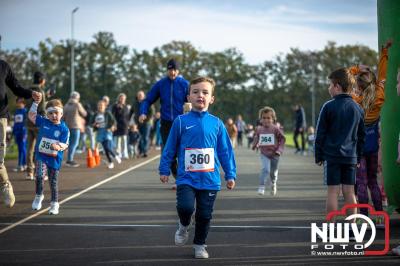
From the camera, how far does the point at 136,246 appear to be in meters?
6.98

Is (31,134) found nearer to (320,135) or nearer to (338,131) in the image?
(320,135)

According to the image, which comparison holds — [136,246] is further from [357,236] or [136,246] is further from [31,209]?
[31,209]

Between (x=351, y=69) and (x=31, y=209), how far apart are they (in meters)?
4.78

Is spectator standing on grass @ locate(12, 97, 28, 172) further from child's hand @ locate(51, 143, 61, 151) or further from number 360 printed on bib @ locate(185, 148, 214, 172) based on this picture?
number 360 printed on bib @ locate(185, 148, 214, 172)

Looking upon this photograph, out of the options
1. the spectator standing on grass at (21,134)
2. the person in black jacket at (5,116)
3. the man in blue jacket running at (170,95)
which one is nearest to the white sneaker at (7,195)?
the person in black jacket at (5,116)

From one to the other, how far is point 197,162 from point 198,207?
1.37 feet

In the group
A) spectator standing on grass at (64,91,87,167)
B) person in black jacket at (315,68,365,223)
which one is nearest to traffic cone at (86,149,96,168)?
spectator standing on grass at (64,91,87,167)

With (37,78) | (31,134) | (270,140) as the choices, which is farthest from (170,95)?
(31,134)

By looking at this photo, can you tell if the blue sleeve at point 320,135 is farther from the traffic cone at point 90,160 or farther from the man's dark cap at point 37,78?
the traffic cone at point 90,160

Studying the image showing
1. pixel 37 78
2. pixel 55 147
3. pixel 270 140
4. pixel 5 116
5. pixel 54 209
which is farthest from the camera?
pixel 37 78

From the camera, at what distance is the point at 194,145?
6555mm

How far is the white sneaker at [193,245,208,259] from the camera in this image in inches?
250

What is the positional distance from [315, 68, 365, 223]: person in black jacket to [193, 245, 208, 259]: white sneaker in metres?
1.50

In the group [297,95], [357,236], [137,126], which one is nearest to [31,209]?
[357,236]
